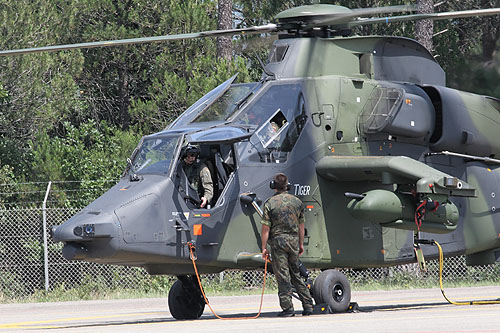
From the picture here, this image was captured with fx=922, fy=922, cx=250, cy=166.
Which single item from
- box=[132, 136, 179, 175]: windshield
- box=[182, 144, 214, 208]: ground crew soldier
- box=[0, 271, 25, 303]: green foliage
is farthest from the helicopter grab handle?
box=[0, 271, 25, 303]: green foliage

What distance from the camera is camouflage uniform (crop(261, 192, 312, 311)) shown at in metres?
12.7

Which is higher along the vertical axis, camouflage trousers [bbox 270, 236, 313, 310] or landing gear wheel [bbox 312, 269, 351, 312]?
camouflage trousers [bbox 270, 236, 313, 310]

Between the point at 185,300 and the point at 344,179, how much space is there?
3.07 m

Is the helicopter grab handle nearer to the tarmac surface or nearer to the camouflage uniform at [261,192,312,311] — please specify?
the camouflage uniform at [261,192,312,311]

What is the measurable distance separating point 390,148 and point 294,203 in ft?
7.95

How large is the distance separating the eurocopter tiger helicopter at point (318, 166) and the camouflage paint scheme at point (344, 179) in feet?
0.06

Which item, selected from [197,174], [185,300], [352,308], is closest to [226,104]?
[197,174]

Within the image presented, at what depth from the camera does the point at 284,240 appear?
12.7m

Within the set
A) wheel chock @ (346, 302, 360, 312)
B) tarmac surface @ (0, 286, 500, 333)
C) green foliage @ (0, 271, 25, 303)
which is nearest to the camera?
tarmac surface @ (0, 286, 500, 333)

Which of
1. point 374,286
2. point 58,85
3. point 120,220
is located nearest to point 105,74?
point 58,85

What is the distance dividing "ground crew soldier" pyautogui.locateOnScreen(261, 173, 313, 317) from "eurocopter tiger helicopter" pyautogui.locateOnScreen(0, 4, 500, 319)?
0.45 metres

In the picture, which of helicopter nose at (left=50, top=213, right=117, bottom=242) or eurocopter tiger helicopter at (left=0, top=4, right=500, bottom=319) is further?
eurocopter tiger helicopter at (left=0, top=4, right=500, bottom=319)

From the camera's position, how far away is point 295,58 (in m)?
14.1

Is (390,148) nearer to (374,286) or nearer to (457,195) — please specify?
(457,195)
